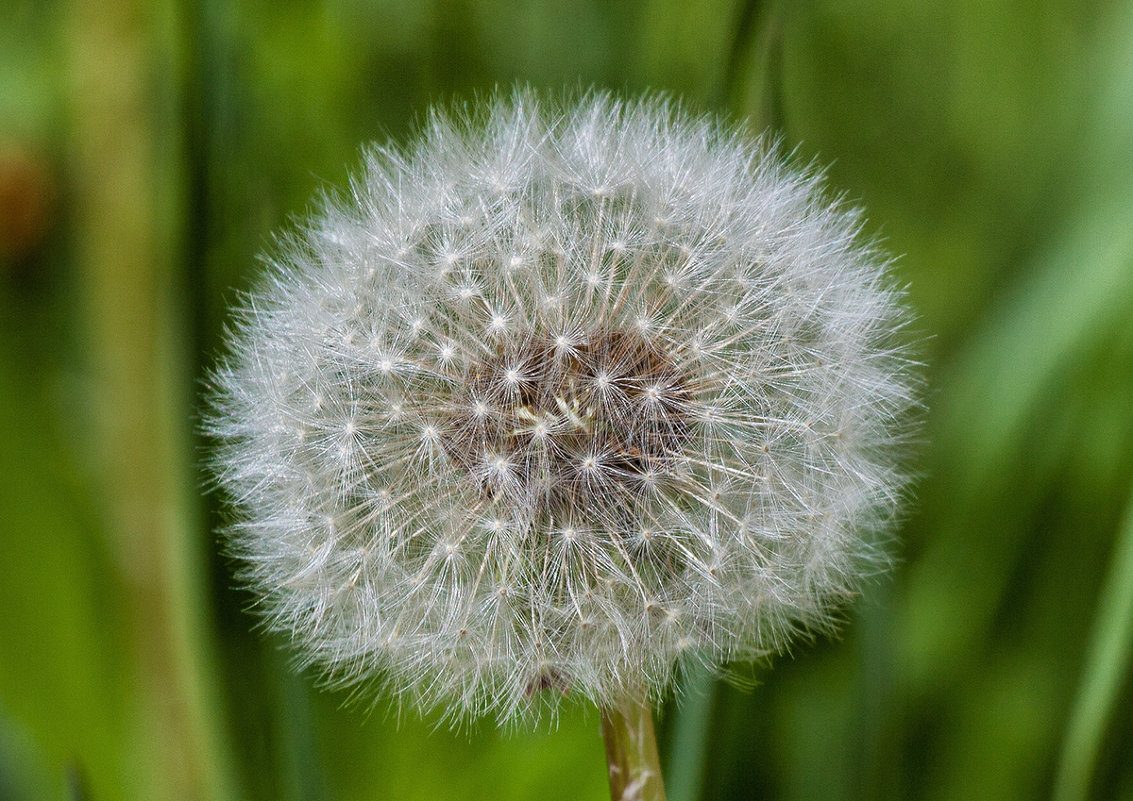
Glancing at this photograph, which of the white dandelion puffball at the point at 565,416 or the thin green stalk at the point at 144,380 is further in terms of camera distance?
the thin green stalk at the point at 144,380

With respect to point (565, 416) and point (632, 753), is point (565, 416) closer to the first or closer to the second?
point (565, 416)

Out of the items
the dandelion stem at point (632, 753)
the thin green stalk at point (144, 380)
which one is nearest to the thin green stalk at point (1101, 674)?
the dandelion stem at point (632, 753)

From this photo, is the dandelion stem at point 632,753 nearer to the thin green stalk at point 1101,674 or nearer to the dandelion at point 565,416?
the dandelion at point 565,416

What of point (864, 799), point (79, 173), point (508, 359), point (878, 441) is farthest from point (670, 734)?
point (79, 173)

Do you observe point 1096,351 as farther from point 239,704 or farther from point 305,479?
point 239,704

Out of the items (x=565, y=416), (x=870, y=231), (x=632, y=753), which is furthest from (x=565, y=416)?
(x=870, y=231)

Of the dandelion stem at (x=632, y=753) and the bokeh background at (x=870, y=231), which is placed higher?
the bokeh background at (x=870, y=231)
